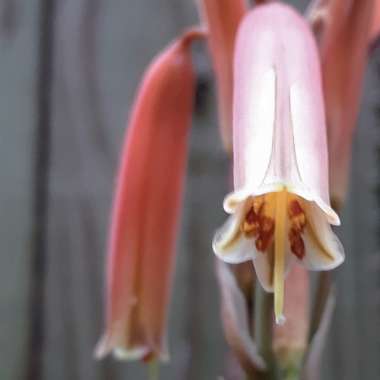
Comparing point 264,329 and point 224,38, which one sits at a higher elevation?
point 224,38

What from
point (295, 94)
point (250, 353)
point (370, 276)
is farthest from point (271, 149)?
point (370, 276)

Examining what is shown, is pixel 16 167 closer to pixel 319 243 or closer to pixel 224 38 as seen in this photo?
pixel 224 38

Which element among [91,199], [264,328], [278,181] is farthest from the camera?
[91,199]

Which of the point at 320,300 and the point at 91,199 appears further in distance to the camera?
the point at 91,199

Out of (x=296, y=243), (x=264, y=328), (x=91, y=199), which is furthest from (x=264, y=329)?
(x=91, y=199)

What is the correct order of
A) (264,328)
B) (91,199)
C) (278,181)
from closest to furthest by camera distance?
(278,181) → (264,328) → (91,199)

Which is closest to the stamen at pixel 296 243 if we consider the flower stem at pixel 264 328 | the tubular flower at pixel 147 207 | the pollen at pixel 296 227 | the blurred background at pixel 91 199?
the pollen at pixel 296 227
